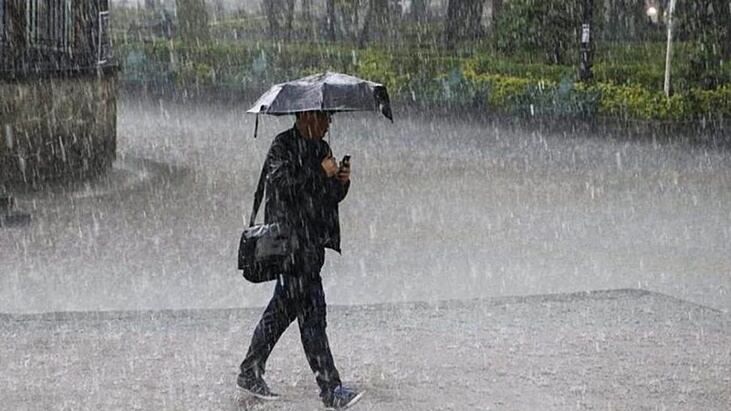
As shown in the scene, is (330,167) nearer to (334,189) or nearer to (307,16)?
(334,189)

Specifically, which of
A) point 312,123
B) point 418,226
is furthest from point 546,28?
point 312,123

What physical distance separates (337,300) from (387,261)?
58.7 inches

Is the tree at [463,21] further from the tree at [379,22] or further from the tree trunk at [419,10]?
the tree trunk at [419,10]

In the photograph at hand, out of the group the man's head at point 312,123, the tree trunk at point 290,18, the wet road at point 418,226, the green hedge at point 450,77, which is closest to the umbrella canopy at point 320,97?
the man's head at point 312,123

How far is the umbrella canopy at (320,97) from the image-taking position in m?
6.44

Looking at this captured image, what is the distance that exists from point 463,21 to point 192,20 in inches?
329

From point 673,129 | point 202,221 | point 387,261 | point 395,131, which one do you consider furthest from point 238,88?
point 387,261

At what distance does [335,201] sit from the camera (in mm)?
6598

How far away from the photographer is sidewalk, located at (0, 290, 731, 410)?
22.9 feet

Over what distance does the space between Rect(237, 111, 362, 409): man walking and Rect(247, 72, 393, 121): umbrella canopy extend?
0.14m

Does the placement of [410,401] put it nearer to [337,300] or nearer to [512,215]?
[337,300]

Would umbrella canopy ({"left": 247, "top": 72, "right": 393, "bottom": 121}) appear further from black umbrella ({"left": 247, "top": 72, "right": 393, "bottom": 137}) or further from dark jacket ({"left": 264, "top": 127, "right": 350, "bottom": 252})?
dark jacket ({"left": 264, "top": 127, "right": 350, "bottom": 252})

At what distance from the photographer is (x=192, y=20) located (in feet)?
130

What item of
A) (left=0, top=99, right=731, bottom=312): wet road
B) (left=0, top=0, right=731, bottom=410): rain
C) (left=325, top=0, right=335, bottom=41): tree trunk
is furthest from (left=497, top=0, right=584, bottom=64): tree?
(left=325, top=0, right=335, bottom=41): tree trunk
